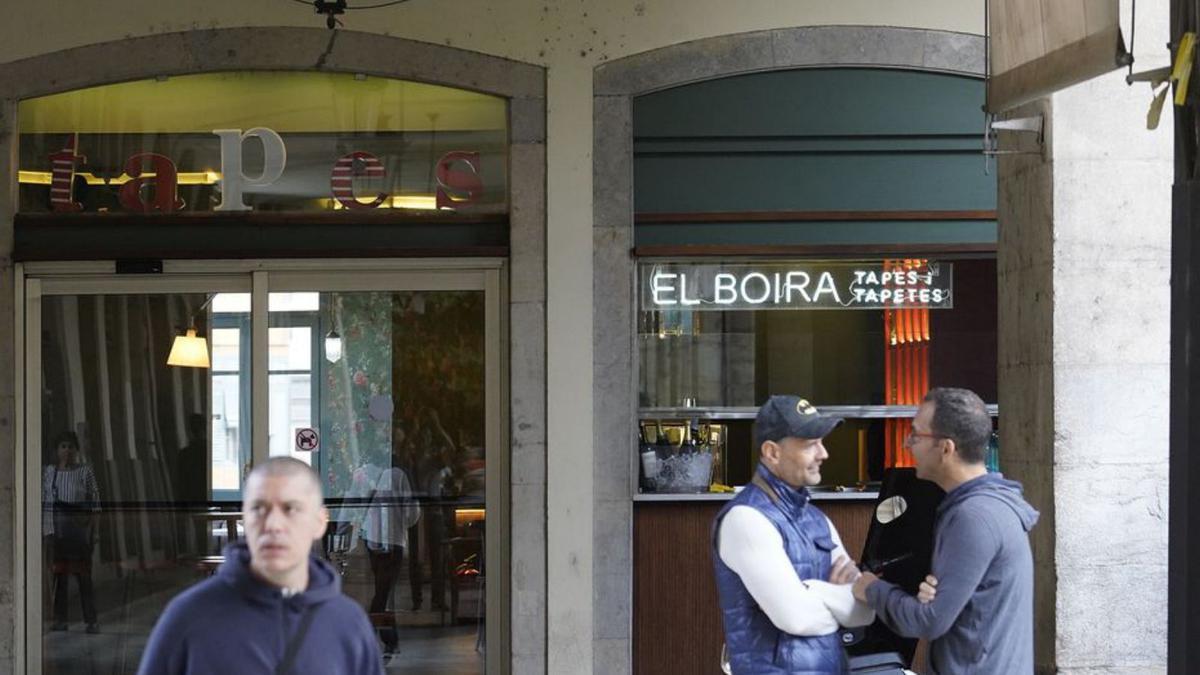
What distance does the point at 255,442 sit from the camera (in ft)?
33.2

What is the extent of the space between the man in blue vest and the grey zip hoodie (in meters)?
0.18

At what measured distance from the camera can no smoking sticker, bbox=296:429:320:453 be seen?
10180mm

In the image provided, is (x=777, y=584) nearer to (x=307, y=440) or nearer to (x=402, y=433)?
(x=402, y=433)

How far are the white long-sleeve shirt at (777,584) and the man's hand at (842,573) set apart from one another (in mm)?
98

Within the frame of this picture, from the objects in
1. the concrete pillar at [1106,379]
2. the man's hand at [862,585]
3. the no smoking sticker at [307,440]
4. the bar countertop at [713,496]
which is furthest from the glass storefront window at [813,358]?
the man's hand at [862,585]

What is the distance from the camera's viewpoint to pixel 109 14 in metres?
10.1

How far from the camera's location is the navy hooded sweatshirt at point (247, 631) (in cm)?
379

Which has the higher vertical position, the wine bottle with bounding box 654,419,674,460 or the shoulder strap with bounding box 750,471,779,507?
the shoulder strap with bounding box 750,471,779,507

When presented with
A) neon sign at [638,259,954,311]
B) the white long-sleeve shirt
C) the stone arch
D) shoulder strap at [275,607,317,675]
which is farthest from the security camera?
shoulder strap at [275,607,317,675]

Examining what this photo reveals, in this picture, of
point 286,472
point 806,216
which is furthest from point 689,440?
point 286,472

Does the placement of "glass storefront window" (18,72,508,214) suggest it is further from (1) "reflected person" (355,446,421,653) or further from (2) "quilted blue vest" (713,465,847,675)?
(2) "quilted blue vest" (713,465,847,675)

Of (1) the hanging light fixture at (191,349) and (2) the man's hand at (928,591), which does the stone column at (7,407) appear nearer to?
(1) the hanging light fixture at (191,349)

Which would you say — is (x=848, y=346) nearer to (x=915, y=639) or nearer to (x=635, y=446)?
(x=635, y=446)

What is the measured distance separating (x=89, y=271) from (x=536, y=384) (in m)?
2.78
